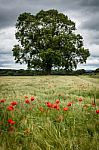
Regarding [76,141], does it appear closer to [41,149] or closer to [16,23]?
[41,149]

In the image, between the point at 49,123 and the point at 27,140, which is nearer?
the point at 27,140

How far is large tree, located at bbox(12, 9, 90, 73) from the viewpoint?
49938 mm

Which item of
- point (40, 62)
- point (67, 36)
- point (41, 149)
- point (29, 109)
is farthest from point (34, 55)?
point (41, 149)

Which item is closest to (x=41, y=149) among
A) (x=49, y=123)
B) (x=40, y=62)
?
(x=49, y=123)

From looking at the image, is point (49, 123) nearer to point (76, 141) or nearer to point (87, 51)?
point (76, 141)

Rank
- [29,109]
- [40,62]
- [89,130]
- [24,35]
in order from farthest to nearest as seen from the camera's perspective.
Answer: [24,35]
[40,62]
[29,109]
[89,130]

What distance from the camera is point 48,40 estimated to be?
164 feet

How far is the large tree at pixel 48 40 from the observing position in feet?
164

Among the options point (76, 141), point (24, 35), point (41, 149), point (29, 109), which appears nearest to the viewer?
point (41, 149)

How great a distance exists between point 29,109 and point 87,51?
4472 centimetres

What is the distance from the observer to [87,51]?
2046 inches

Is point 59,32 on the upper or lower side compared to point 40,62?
upper

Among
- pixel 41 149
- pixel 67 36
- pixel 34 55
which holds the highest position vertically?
pixel 67 36

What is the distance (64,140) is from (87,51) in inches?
1867
